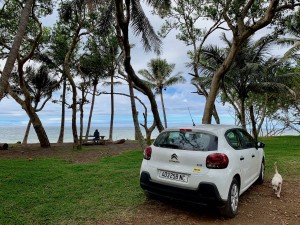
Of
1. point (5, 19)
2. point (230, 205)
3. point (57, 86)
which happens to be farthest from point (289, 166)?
point (57, 86)

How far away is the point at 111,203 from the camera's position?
585cm

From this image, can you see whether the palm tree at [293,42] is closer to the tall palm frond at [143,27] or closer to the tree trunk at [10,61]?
the tall palm frond at [143,27]

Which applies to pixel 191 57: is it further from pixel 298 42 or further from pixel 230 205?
pixel 230 205

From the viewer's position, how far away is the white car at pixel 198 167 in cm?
476

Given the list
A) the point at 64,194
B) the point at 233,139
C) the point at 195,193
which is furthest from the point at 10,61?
the point at 233,139

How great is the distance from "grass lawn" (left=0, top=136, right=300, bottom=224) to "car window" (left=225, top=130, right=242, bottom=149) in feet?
7.47

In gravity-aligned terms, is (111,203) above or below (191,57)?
below

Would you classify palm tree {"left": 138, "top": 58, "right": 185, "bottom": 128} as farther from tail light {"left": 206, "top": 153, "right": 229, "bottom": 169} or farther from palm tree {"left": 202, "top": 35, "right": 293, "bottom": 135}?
tail light {"left": 206, "top": 153, "right": 229, "bottom": 169}

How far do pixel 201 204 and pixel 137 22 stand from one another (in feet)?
27.9

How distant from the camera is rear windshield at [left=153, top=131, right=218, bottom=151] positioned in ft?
16.6

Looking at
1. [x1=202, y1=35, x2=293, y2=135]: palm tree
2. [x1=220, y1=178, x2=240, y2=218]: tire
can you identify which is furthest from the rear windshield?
[x1=202, y1=35, x2=293, y2=135]: palm tree

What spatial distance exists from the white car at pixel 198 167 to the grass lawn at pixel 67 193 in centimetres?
105

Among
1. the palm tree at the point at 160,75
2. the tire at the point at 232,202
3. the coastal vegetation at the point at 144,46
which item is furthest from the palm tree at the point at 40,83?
the tire at the point at 232,202

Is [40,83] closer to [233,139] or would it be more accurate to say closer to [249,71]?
[249,71]
